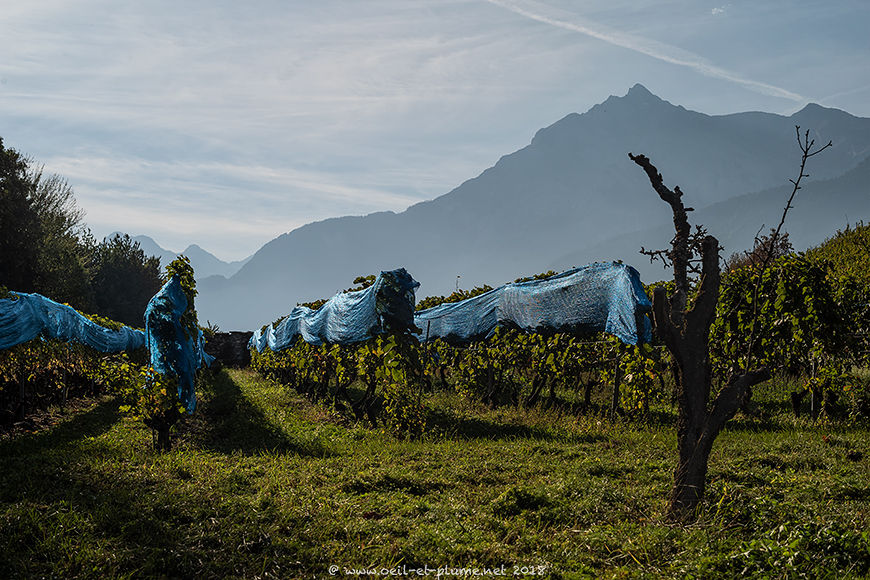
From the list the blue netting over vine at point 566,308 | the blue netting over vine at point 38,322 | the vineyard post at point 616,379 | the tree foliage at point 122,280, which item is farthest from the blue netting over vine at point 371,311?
the tree foliage at point 122,280

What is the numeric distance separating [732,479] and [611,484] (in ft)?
4.00

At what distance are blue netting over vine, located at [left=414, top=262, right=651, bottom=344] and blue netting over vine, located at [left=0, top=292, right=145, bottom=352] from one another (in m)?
8.40

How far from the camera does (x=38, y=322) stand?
35.5ft

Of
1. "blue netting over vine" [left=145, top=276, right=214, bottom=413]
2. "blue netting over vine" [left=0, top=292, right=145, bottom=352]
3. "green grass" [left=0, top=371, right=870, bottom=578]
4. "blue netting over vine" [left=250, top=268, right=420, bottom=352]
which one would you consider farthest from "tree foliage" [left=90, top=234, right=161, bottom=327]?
"green grass" [left=0, top=371, right=870, bottom=578]

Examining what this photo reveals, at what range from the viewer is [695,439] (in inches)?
175

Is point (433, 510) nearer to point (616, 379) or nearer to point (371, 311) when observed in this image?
point (371, 311)

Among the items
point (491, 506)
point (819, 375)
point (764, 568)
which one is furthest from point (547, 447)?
point (819, 375)

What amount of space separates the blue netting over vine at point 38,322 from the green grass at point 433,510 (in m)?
2.96

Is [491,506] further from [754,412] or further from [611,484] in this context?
[754,412]

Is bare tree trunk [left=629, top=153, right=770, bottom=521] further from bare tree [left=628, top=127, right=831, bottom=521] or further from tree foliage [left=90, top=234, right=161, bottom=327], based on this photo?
tree foliage [left=90, top=234, right=161, bottom=327]

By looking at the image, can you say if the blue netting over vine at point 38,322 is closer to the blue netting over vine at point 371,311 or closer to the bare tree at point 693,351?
the blue netting over vine at point 371,311

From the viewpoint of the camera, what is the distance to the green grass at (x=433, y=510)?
3.64 metres

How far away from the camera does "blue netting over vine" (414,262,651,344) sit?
31.9 feet

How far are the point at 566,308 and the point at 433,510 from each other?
704cm
